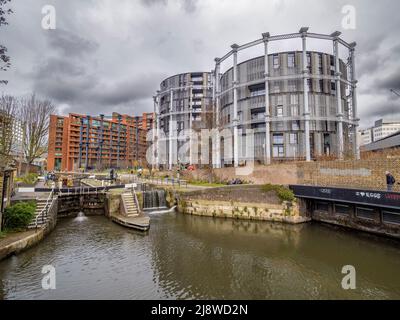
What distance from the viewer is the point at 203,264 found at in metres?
10.5

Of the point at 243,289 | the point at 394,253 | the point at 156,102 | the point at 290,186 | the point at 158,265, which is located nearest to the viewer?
the point at 243,289

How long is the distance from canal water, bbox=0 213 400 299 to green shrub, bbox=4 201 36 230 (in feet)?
5.13

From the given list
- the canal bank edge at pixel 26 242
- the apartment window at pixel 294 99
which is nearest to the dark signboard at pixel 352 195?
the canal bank edge at pixel 26 242

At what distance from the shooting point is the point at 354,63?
41438mm

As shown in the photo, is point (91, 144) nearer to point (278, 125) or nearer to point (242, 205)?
point (278, 125)

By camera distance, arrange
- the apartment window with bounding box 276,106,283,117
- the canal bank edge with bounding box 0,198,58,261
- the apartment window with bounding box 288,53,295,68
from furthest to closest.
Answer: the apartment window with bounding box 276,106,283,117
the apartment window with bounding box 288,53,295,68
the canal bank edge with bounding box 0,198,58,261

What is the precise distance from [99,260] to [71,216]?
11.4 meters

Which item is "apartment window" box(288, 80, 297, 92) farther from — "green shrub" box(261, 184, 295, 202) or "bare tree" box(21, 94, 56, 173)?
"bare tree" box(21, 94, 56, 173)

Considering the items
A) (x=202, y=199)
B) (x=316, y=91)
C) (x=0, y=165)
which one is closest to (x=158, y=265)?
(x=0, y=165)

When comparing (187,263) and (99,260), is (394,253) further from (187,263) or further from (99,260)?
(99,260)

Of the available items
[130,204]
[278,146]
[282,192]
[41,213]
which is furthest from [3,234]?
[278,146]

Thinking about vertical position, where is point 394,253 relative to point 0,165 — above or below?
below

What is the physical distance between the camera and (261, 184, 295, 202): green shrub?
1898 cm

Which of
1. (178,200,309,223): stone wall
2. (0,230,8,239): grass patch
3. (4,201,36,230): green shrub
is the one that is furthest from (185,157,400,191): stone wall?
(0,230,8,239): grass patch
